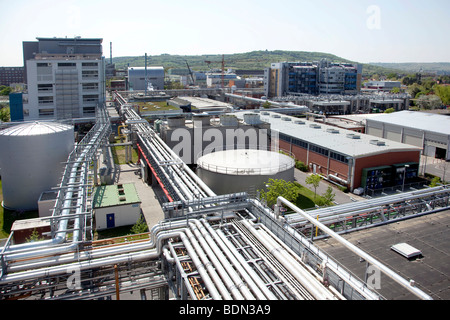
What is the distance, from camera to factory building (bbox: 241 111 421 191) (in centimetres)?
2205

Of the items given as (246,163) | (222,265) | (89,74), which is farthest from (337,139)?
(89,74)

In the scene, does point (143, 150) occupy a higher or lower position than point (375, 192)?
higher

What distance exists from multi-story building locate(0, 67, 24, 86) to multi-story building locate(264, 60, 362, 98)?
8141cm

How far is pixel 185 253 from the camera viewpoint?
8555 mm

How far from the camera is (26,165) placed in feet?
61.9

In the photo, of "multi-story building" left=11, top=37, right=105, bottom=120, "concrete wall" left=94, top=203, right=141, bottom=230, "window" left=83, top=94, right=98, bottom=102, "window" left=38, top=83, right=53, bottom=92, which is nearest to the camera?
"concrete wall" left=94, top=203, right=141, bottom=230

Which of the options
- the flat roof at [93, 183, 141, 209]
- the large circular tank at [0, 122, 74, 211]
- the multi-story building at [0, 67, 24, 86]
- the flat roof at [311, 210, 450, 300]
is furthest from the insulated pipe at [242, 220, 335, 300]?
the multi-story building at [0, 67, 24, 86]

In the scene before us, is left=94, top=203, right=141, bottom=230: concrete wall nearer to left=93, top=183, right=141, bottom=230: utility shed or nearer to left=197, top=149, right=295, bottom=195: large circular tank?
left=93, top=183, right=141, bottom=230: utility shed

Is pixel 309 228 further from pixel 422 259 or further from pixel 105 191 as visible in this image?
pixel 105 191

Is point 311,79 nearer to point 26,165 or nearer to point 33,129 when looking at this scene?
point 33,129

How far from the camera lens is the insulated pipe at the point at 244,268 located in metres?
6.48

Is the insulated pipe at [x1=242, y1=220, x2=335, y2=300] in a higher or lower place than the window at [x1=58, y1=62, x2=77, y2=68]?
lower
